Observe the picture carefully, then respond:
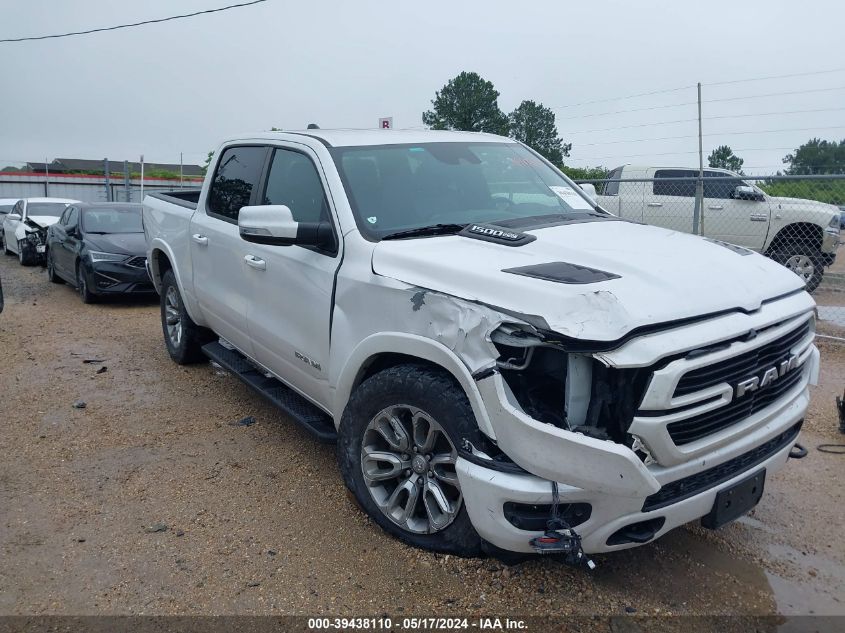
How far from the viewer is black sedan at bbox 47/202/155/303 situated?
10078 mm

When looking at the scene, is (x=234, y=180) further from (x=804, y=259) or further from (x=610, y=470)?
(x=804, y=259)

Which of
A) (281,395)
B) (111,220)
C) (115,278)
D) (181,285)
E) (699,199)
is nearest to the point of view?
(281,395)

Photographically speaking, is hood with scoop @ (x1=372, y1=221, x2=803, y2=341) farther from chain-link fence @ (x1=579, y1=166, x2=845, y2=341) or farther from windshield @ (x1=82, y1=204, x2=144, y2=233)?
windshield @ (x1=82, y1=204, x2=144, y2=233)

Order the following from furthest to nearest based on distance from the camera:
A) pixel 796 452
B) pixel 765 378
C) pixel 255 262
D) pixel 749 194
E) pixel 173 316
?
pixel 749 194
pixel 173 316
pixel 255 262
pixel 796 452
pixel 765 378

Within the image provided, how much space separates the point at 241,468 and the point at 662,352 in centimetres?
285

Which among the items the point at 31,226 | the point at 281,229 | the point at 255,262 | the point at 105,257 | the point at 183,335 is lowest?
the point at 183,335

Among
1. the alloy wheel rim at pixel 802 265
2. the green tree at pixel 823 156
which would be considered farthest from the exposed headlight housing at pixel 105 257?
the green tree at pixel 823 156

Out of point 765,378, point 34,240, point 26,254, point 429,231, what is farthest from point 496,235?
point 26,254

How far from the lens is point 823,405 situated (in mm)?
5641

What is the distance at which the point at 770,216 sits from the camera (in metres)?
10.7

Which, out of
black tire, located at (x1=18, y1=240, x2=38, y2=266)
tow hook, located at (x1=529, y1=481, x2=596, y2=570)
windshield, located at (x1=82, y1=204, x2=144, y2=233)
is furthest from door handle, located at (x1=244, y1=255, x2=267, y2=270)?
black tire, located at (x1=18, y1=240, x2=38, y2=266)

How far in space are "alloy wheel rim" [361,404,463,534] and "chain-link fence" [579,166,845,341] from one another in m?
7.48

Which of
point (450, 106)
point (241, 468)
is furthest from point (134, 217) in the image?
point (450, 106)

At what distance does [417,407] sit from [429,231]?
3.27 ft
